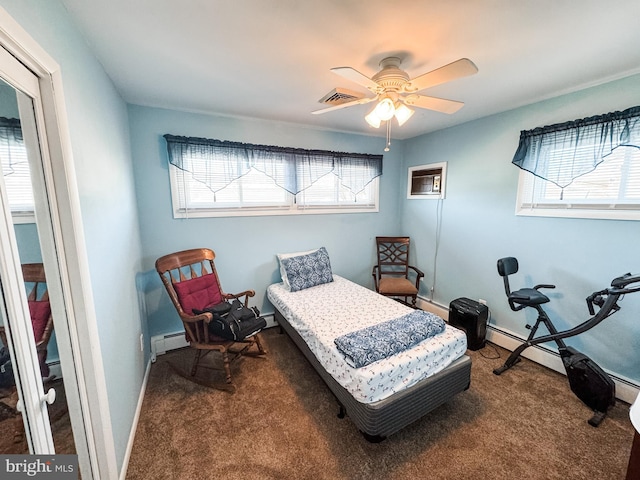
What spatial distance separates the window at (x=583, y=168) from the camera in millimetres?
1967

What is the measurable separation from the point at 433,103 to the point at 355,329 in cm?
181

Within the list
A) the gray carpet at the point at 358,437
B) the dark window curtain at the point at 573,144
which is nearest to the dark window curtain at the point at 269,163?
the dark window curtain at the point at 573,144

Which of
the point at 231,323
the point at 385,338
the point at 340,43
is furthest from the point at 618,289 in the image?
the point at 231,323

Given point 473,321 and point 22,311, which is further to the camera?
point 473,321

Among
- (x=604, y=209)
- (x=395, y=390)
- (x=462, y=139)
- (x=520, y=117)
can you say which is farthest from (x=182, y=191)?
(x=604, y=209)

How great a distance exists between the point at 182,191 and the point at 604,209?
12.8 feet

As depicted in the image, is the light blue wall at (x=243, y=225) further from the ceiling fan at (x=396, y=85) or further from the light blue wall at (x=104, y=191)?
the ceiling fan at (x=396, y=85)

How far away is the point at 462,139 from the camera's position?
3109 millimetres

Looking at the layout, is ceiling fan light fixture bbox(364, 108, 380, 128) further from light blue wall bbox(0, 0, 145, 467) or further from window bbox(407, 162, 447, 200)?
window bbox(407, 162, 447, 200)

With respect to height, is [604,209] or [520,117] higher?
[520,117]

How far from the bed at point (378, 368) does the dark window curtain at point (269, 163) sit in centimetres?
153

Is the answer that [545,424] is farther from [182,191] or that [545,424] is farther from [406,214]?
[182,191]

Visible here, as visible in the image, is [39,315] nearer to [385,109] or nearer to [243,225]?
[385,109]

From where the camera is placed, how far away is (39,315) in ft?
3.27
